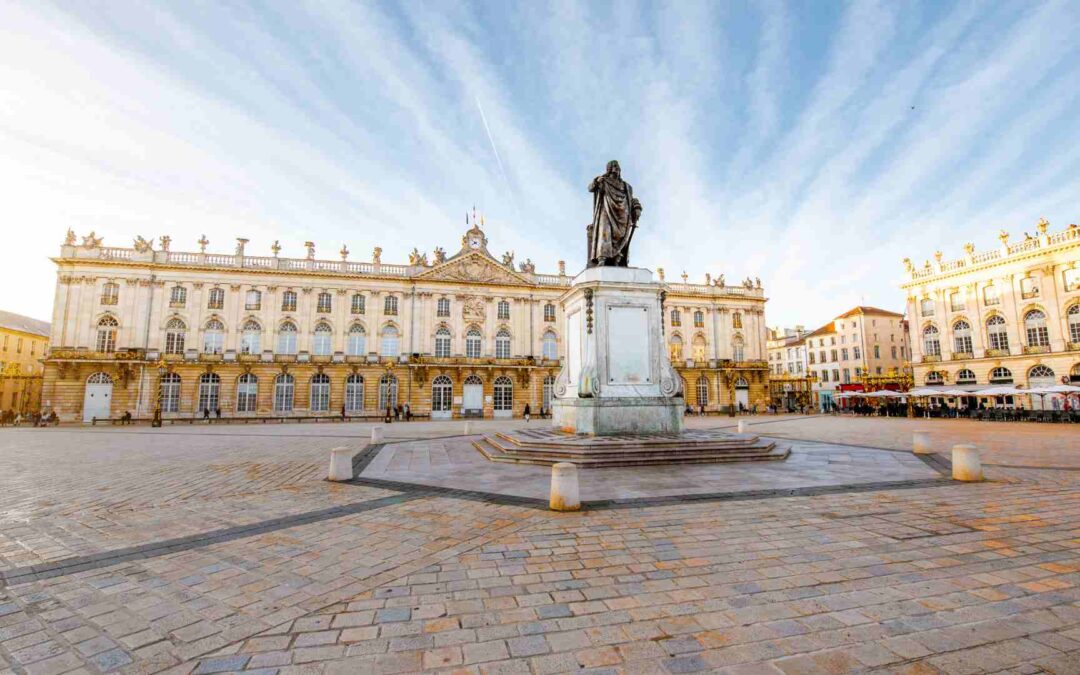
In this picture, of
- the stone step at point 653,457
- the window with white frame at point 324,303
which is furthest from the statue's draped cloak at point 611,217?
the window with white frame at point 324,303

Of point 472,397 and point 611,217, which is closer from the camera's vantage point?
point 611,217

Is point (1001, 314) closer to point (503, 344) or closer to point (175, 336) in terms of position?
point (503, 344)

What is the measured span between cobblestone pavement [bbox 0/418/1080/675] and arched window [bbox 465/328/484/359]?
33836mm

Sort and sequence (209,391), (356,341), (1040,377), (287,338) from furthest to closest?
(356,341) → (287,338) → (209,391) → (1040,377)

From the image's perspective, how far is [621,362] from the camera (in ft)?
40.2

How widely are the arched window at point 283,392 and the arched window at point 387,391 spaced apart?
6.61 metres

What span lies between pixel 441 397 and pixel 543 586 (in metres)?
36.4

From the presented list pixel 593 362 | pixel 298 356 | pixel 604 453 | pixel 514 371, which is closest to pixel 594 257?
pixel 593 362

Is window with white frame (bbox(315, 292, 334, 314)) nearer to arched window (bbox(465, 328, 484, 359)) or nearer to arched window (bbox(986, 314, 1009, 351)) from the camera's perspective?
arched window (bbox(465, 328, 484, 359))

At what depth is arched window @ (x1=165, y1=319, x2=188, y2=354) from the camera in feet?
117

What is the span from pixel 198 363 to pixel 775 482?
40.7m

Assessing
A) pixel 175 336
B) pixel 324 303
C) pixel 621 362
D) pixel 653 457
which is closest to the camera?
pixel 653 457

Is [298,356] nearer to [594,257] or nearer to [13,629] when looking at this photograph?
[594,257]

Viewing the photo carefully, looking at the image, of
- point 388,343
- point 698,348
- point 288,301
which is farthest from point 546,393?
point 288,301
